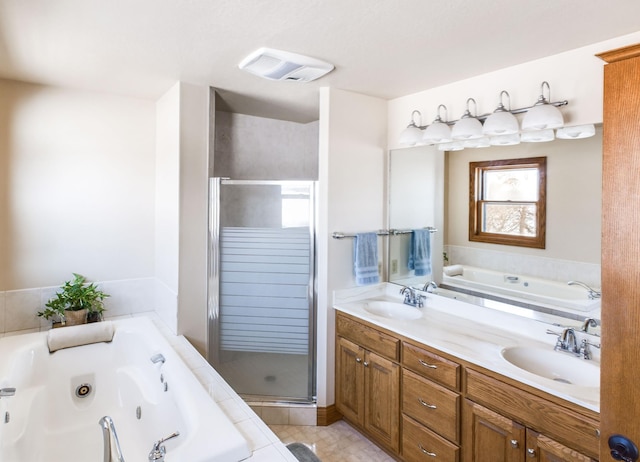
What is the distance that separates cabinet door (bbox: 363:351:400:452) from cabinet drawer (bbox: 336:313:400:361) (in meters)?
0.05

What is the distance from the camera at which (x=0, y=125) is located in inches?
102

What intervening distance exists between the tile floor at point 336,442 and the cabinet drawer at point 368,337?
654mm

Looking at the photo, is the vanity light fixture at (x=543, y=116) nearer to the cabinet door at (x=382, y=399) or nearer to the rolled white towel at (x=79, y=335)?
the cabinet door at (x=382, y=399)

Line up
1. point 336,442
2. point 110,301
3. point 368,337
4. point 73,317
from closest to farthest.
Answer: point 368,337, point 336,442, point 73,317, point 110,301

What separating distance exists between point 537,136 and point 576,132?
19cm

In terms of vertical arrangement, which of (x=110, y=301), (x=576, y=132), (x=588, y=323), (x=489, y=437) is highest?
(x=576, y=132)

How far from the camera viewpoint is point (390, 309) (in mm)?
2771

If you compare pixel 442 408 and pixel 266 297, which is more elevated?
pixel 266 297

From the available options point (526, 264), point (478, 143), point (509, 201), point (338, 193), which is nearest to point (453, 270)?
point (526, 264)

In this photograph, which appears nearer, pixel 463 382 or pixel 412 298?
pixel 463 382

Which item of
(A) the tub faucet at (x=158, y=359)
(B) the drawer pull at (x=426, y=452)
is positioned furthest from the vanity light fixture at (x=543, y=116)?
(A) the tub faucet at (x=158, y=359)

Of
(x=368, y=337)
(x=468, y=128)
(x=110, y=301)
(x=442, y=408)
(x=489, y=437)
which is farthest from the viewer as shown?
(x=110, y=301)

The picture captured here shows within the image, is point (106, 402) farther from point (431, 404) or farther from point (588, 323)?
→ point (588, 323)

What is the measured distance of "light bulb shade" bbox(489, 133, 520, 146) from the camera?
222cm
